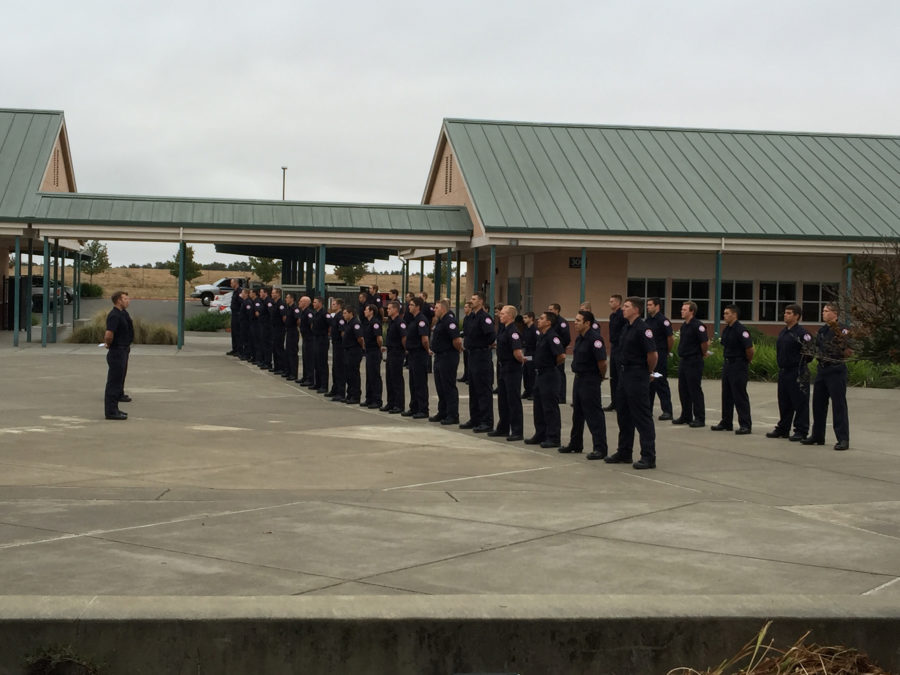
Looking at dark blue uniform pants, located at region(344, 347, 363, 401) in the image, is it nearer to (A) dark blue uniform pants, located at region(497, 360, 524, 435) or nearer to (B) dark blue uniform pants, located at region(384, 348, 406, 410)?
(B) dark blue uniform pants, located at region(384, 348, 406, 410)

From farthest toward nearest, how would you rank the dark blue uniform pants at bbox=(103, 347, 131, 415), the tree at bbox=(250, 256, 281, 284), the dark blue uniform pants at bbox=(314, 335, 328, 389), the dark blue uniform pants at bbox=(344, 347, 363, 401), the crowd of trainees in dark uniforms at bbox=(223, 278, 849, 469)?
1. the tree at bbox=(250, 256, 281, 284)
2. the dark blue uniform pants at bbox=(314, 335, 328, 389)
3. the dark blue uniform pants at bbox=(344, 347, 363, 401)
4. the dark blue uniform pants at bbox=(103, 347, 131, 415)
5. the crowd of trainees in dark uniforms at bbox=(223, 278, 849, 469)

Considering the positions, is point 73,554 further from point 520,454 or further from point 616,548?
point 520,454

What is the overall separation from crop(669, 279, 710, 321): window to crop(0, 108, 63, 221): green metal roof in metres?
17.9

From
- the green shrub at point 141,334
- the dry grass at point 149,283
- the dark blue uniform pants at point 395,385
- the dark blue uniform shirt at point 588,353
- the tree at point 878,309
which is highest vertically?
the dry grass at point 149,283

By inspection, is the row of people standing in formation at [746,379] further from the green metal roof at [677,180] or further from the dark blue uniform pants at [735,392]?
the green metal roof at [677,180]

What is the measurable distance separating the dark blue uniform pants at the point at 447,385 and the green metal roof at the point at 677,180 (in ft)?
40.5

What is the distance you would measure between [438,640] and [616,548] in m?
2.92

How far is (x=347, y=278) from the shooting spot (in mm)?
77375

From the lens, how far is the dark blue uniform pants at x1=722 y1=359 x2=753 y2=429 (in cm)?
1552

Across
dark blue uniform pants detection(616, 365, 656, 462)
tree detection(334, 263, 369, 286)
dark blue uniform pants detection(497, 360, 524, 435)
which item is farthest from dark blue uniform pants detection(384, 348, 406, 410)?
tree detection(334, 263, 369, 286)

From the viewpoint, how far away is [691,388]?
16.3 metres

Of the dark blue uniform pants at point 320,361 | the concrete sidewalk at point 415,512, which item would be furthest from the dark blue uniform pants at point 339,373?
the concrete sidewalk at point 415,512

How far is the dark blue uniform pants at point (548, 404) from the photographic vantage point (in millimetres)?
13773

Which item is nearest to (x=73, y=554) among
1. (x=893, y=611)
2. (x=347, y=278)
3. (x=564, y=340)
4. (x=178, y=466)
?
(x=178, y=466)
